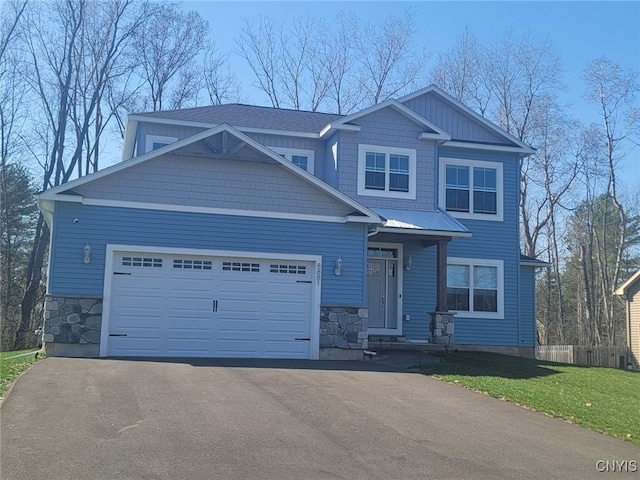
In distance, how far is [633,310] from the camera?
93.6 feet

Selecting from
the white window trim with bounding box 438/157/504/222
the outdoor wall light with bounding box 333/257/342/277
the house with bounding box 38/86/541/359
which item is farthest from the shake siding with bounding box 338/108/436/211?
the outdoor wall light with bounding box 333/257/342/277

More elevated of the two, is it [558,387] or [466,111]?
[466,111]

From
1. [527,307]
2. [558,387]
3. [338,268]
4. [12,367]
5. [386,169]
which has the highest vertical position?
[386,169]

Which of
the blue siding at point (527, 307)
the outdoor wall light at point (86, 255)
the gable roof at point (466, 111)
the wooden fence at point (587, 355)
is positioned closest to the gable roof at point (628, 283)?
the wooden fence at point (587, 355)

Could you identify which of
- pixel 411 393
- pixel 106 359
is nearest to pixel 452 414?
pixel 411 393

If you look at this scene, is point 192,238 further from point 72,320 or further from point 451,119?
point 451,119

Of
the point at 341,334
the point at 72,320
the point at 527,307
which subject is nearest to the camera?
the point at 72,320

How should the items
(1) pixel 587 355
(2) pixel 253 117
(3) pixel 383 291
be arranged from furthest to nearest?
(1) pixel 587 355 → (2) pixel 253 117 → (3) pixel 383 291

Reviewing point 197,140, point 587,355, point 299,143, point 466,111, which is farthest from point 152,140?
point 587,355

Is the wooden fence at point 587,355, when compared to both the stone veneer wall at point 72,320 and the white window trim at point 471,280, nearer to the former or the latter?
the white window trim at point 471,280

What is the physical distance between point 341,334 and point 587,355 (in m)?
13.3

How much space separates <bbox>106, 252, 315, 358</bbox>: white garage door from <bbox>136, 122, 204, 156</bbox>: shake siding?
17.9ft

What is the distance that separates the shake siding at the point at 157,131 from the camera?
18.5 meters

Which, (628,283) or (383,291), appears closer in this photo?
(383,291)
